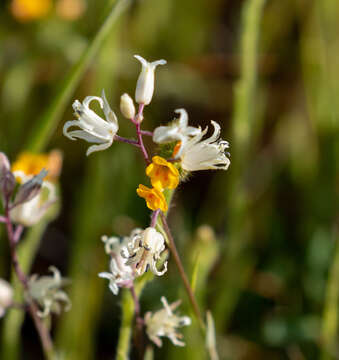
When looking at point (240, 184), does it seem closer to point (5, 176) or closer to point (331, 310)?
point (331, 310)

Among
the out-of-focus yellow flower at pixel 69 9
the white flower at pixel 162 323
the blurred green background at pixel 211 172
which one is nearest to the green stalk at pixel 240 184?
the blurred green background at pixel 211 172

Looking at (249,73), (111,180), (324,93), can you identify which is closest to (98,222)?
(111,180)

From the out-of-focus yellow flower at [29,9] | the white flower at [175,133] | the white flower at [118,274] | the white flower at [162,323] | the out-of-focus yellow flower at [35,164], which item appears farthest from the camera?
the out-of-focus yellow flower at [29,9]

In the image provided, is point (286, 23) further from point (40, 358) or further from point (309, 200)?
point (40, 358)

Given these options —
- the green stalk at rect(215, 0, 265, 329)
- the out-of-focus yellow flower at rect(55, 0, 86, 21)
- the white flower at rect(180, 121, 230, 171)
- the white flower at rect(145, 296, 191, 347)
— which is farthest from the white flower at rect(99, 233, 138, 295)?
the out-of-focus yellow flower at rect(55, 0, 86, 21)

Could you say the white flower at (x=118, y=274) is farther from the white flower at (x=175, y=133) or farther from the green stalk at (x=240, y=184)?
the green stalk at (x=240, y=184)
